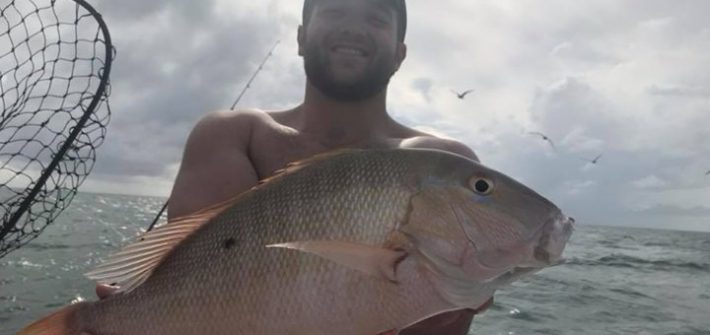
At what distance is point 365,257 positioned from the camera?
1583 millimetres

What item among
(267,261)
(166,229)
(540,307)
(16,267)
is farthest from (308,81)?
(16,267)

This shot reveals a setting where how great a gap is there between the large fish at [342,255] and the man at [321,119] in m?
0.97

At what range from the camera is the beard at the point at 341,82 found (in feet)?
10.1

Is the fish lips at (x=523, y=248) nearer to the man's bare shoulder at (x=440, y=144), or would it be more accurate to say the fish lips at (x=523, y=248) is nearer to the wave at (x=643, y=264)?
the man's bare shoulder at (x=440, y=144)

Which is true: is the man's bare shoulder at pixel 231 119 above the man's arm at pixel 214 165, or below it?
above

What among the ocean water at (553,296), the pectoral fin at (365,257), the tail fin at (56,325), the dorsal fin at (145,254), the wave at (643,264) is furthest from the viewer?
the wave at (643,264)

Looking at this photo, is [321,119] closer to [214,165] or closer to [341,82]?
[341,82]

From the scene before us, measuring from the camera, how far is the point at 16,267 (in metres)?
13.0

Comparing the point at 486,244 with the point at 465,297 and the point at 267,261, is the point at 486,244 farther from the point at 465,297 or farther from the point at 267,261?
the point at 267,261

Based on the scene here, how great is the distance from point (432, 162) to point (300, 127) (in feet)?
4.95

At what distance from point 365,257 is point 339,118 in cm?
173

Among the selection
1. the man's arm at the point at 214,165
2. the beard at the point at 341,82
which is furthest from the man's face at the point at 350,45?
the man's arm at the point at 214,165

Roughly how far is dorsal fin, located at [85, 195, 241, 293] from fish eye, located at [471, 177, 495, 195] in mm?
698

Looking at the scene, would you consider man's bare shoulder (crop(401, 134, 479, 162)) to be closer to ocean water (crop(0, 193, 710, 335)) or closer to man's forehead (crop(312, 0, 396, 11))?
man's forehead (crop(312, 0, 396, 11))
